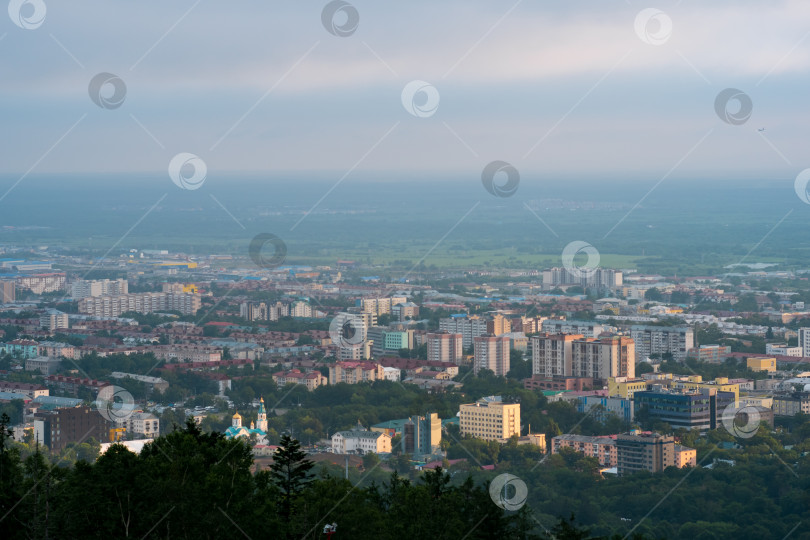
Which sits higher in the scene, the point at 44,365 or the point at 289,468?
the point at 44,365

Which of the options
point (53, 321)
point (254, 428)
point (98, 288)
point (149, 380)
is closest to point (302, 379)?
point (149, 380)

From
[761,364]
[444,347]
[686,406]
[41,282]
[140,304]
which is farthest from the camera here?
[41,282]

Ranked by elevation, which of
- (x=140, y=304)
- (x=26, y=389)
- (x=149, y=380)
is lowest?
(x=26, y=389)

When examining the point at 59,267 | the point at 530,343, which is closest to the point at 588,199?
the point at 59,267

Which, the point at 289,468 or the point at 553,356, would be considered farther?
the point at 553,356

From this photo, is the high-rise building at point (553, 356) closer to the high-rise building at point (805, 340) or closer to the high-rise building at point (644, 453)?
the high-rise building at point (805, 340)

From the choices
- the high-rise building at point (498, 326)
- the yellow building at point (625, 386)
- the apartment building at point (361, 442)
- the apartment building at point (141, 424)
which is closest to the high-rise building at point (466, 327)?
the high-rise building at point (498, 326)

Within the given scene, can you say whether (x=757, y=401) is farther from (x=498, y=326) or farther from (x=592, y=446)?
(x=498, y=326)
